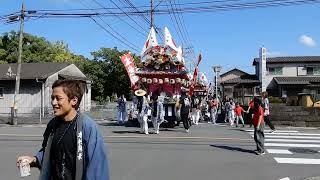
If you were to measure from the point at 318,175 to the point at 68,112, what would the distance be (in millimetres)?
7708

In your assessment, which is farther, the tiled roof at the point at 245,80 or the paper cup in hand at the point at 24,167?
the tiled roof at the point at 245,80

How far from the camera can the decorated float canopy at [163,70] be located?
23219mm

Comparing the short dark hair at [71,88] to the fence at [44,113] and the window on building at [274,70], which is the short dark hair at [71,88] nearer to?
the fence at [44,113]

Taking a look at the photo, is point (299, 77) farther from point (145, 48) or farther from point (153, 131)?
point (153, 131)

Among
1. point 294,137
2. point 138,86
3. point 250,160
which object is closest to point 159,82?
point 138,86

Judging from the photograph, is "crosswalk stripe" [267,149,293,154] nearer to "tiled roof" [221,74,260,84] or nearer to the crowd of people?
the crowd of people

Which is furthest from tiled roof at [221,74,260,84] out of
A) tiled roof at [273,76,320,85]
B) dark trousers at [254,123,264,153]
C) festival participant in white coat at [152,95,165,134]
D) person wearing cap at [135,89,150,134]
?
dark trousers at [254,123,264,153]

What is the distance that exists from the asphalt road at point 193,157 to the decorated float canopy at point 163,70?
517 cm

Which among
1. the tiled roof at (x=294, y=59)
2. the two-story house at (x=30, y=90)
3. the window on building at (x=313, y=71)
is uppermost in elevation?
the tiled roof at (x=294, y=59)

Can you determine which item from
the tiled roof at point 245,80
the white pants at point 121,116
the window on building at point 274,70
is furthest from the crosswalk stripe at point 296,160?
the window on building at point 274,70

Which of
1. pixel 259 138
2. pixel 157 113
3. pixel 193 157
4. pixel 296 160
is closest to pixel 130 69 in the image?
pixel 157 113

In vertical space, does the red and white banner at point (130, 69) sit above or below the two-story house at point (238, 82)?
below

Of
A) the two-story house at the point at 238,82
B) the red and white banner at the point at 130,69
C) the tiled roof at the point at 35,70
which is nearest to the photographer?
the red and white banner at the point at 130,69

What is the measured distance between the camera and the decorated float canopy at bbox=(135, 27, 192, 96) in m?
23.2
